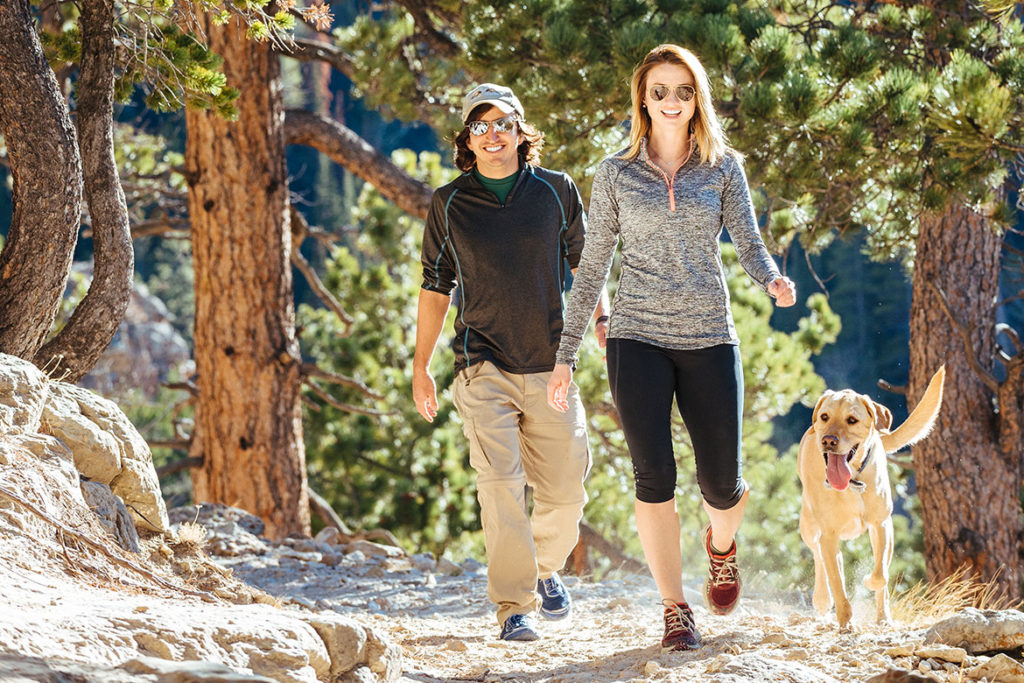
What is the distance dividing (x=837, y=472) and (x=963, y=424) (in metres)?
3.58

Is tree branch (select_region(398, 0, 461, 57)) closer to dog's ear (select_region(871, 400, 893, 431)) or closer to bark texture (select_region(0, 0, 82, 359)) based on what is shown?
bark texture (select_region(0, 0, 82, 359))

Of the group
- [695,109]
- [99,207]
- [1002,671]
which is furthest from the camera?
[99,207]

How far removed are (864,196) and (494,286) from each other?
3672 mm

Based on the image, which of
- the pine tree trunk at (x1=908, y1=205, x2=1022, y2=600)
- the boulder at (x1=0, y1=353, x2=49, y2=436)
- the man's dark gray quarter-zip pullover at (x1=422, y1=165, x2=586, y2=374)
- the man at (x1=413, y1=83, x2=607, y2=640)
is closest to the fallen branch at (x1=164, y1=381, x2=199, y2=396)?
the boulder at (x1=0, y1=353, x2=49, y2=436)

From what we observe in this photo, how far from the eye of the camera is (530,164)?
4141 millimetres

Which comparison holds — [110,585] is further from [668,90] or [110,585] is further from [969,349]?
[969,349]

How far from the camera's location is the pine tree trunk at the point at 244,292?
804 centimetres

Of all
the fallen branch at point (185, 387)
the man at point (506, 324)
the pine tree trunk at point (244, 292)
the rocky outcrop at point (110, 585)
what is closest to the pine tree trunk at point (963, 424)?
the man at point (506, 324)

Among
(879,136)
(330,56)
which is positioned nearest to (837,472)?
(879,136)

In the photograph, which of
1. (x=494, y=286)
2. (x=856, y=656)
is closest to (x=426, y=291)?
(x=494, y=286)

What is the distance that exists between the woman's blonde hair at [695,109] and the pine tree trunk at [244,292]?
5024 millimetres

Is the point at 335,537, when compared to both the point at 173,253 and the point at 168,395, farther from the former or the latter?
the point at 173,253

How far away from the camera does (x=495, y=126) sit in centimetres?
393

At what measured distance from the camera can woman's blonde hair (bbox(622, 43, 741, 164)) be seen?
354 centimetres
